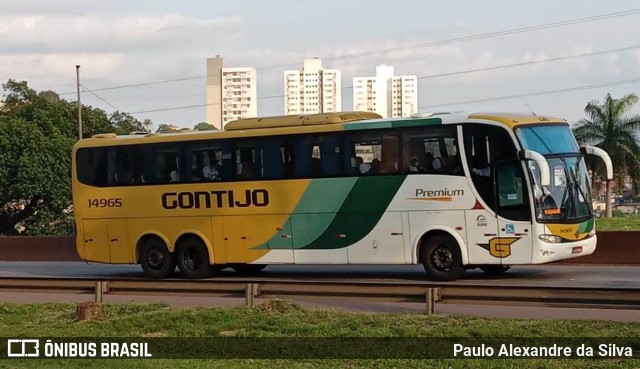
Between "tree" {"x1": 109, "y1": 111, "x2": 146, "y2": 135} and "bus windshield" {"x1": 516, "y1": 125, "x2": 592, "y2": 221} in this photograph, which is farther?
"tree" {"x1": 109, "y1": 111, "x2": 146, "y2": 135}

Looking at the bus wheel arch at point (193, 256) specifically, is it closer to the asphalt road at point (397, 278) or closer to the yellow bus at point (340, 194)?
the yellow bus at point (340, 194)

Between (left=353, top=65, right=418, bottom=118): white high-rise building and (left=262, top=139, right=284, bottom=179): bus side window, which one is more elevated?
(left=353, top=65, right=418, bottom=118): white high-rise building

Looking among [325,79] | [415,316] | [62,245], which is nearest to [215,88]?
[325,79]

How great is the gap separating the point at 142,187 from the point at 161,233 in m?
1.15

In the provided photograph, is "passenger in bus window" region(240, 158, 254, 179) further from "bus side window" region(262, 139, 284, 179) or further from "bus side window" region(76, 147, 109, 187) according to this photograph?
"bus side window" region(76, 147, 109, 187)

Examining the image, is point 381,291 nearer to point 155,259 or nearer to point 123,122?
point 155,259

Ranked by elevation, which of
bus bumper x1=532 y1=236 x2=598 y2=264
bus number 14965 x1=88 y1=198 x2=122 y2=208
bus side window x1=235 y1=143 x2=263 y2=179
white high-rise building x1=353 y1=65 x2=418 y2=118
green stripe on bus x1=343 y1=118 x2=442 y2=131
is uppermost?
white high-rise building x1=353 y1=65 x2=418 y2=118

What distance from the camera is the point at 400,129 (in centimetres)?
2164

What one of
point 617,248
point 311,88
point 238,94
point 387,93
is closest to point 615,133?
point 617,248

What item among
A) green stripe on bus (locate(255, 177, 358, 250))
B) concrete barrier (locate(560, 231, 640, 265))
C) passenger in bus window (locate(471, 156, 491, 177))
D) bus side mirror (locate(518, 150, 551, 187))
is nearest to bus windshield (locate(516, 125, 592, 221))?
bus side mirror (locate(518, 150, 551, 187))

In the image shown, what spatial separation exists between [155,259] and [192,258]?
937 millimetres

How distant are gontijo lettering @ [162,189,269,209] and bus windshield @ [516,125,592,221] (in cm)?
592

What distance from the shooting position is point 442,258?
70.2ft

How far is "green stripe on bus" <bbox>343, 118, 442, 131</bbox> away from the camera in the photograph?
21.4 meters
